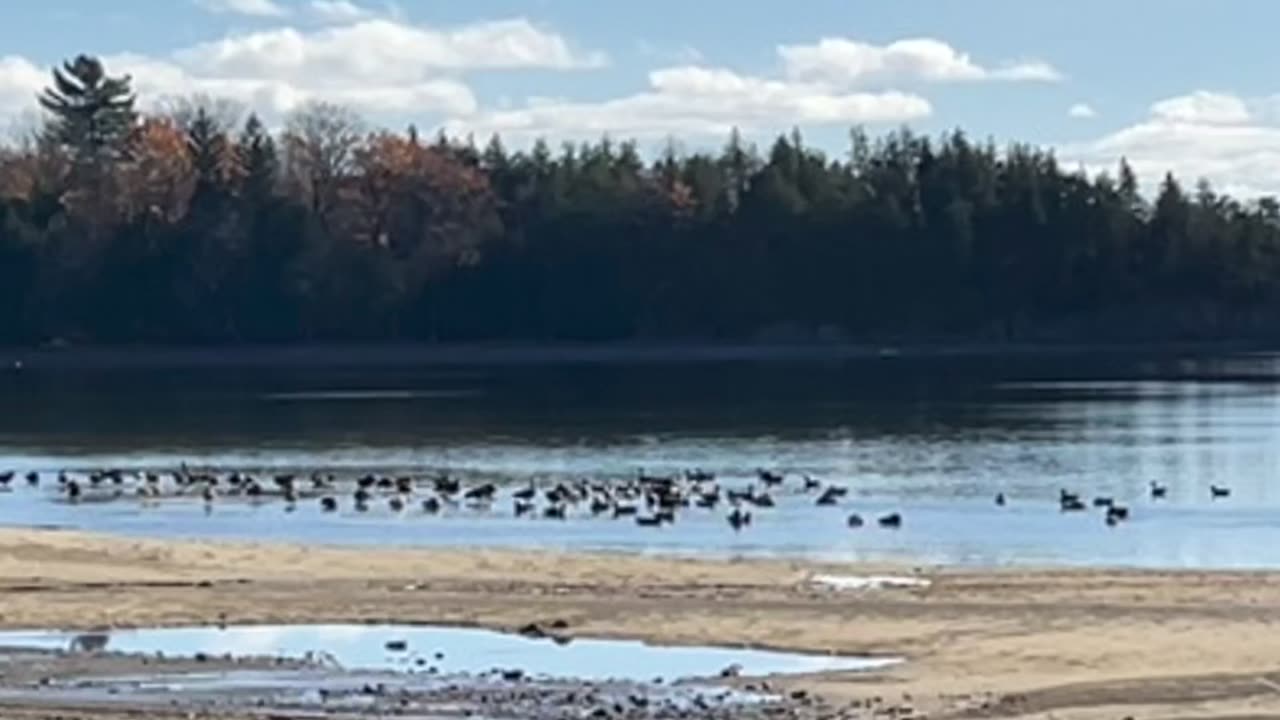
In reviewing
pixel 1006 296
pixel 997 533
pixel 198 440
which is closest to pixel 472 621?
pixel 997 533

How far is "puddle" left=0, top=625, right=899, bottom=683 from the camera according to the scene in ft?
82.6

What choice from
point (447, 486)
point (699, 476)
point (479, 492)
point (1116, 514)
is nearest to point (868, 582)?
point (1116, 514)

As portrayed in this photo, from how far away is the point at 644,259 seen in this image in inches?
5595

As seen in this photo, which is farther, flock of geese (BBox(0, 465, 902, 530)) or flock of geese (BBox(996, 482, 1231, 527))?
flock of geese (BBox(0, 465, 902, 530))

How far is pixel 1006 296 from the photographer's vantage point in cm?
13925

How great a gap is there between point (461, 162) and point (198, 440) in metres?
76.2

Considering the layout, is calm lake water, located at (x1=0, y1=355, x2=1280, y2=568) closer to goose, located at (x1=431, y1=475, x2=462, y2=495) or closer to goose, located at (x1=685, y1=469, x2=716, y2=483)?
goose, located at (x1=685, y1=469, x2=716, y2=483)

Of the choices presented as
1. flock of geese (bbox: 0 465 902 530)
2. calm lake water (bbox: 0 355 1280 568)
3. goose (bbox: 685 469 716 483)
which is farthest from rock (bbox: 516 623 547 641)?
goose (bbox: 685 469 716 483)

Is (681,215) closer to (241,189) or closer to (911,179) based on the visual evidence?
(911,179)

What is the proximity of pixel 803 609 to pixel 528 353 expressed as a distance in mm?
110026

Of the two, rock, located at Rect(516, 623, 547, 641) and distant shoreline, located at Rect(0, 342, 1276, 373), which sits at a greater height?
rock, located at Rect(516, 623, 547, 641)

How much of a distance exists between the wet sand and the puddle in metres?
0.58

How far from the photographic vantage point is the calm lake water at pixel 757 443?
150 feet

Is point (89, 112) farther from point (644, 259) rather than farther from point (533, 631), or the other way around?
point (533, 631)
